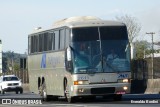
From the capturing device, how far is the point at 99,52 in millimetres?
27531

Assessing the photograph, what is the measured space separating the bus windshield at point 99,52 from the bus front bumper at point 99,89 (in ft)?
2.15

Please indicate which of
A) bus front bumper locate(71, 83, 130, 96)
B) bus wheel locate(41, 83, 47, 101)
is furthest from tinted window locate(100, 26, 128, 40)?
bus wheel locate(41, 83, 47, 101)

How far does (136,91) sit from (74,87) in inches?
539

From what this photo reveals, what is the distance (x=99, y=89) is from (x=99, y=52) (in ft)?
5.31

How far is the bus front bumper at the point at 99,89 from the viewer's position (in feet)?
89.9

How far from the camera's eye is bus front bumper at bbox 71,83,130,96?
27.4m

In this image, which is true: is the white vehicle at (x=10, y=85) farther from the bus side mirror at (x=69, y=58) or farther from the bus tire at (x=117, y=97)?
the bus side mirror at (x=69, y=58)

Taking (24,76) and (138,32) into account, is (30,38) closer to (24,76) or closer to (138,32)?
(24,76)

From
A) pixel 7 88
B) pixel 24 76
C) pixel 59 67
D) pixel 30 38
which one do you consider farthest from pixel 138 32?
pixel 59 67

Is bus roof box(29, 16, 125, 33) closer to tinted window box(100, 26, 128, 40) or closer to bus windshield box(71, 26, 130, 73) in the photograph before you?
tinted window box(100, 26, 128, 40)

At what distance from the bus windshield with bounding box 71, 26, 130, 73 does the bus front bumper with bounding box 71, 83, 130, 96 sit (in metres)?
0.66

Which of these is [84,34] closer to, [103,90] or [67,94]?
[103,90]

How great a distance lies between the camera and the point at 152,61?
133 ft

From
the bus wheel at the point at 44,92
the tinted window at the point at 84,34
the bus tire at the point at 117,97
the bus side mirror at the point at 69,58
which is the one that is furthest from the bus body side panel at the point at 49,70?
the bus tire at the point at 117,97
